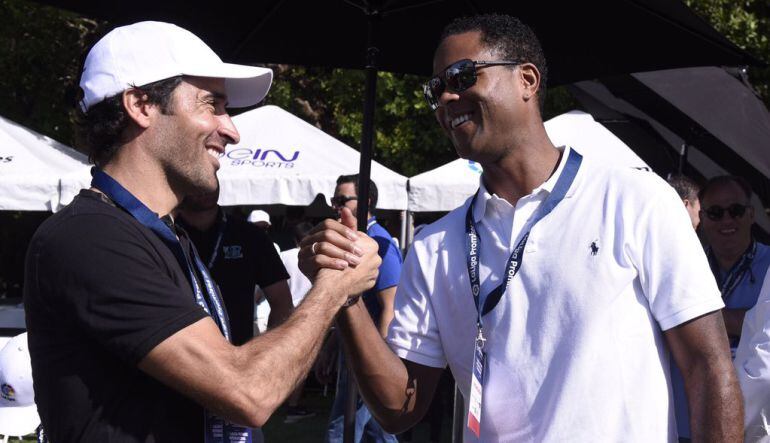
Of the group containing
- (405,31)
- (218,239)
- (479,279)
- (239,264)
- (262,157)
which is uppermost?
(262,157)

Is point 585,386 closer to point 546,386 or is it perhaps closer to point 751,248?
point 546,386

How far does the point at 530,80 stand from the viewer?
2914 mm

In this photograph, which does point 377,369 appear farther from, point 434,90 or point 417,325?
point 434,90

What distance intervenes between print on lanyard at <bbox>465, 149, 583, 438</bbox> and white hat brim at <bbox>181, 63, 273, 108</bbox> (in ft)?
2.55

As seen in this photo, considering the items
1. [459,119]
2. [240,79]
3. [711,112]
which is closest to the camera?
[240,79]

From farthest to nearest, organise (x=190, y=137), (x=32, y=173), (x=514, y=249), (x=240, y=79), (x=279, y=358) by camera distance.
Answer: (x=32, y=173) < (x=240, y=79) < (x=514, y=249) < (x=190, y=137) < (x=279, y=358)

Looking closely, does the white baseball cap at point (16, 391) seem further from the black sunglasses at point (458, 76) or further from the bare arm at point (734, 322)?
the bare arm at point (734, 322)

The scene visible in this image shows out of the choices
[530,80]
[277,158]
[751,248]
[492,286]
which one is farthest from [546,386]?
[277,158]

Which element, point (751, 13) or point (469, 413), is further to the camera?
point (751, 13)

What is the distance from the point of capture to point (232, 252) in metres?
5.00

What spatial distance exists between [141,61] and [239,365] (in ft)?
2.75

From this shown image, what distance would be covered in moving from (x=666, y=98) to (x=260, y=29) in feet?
12.8

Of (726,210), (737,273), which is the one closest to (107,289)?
(737,273)

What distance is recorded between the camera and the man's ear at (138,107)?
2.46m
